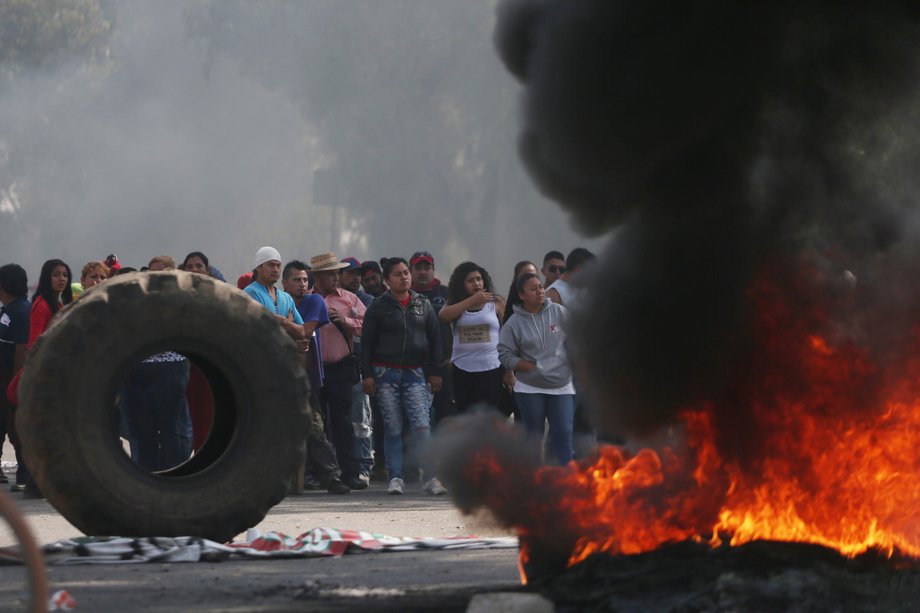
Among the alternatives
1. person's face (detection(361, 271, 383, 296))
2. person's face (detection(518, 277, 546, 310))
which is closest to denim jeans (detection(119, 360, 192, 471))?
person's face (detection(518, 277, 546, 310))

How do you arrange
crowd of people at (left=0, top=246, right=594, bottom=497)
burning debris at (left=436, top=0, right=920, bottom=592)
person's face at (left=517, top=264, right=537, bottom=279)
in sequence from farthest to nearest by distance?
person's face at (left=517, top=264, right=537, bottom=279), crowd of people at (left=0, top=246, right=594, bottom=497), burning debris at (left=436, top=0, right=920, bottom=592)

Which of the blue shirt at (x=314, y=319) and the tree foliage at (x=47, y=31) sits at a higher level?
the tree foliage at (x=47, y=31)

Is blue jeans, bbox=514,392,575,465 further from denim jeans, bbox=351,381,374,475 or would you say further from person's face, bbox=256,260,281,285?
person's face, bbox=256,260,281,285

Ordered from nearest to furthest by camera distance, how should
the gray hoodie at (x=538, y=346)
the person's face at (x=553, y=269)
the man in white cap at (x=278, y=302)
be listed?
the gray hoodie at (x=538, y=346), the man in white cap at (x=278, y=302), the person's face at (x=553, y=269)

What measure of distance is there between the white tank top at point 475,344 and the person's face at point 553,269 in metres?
1.23

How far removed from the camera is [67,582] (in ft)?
25.1

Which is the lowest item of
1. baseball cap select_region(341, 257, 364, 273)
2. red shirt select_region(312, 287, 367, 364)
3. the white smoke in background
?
→ red shirt select_region(312, 287, 367, 364)

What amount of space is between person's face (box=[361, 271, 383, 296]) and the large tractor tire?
5.81 meters

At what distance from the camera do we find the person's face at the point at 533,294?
481 inches

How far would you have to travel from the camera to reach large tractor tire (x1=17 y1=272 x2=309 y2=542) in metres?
8.90

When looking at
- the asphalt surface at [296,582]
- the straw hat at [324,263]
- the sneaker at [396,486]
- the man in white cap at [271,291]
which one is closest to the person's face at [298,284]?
the straw hat at [324,263]

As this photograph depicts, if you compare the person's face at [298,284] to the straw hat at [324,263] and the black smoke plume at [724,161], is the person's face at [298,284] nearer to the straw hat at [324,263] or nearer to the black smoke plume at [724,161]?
the straw hat at [324,263]

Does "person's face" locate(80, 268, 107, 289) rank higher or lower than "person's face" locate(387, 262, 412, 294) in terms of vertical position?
higher

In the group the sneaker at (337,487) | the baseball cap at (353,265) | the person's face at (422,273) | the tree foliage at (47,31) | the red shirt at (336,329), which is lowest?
the sneaker at (337,487)
